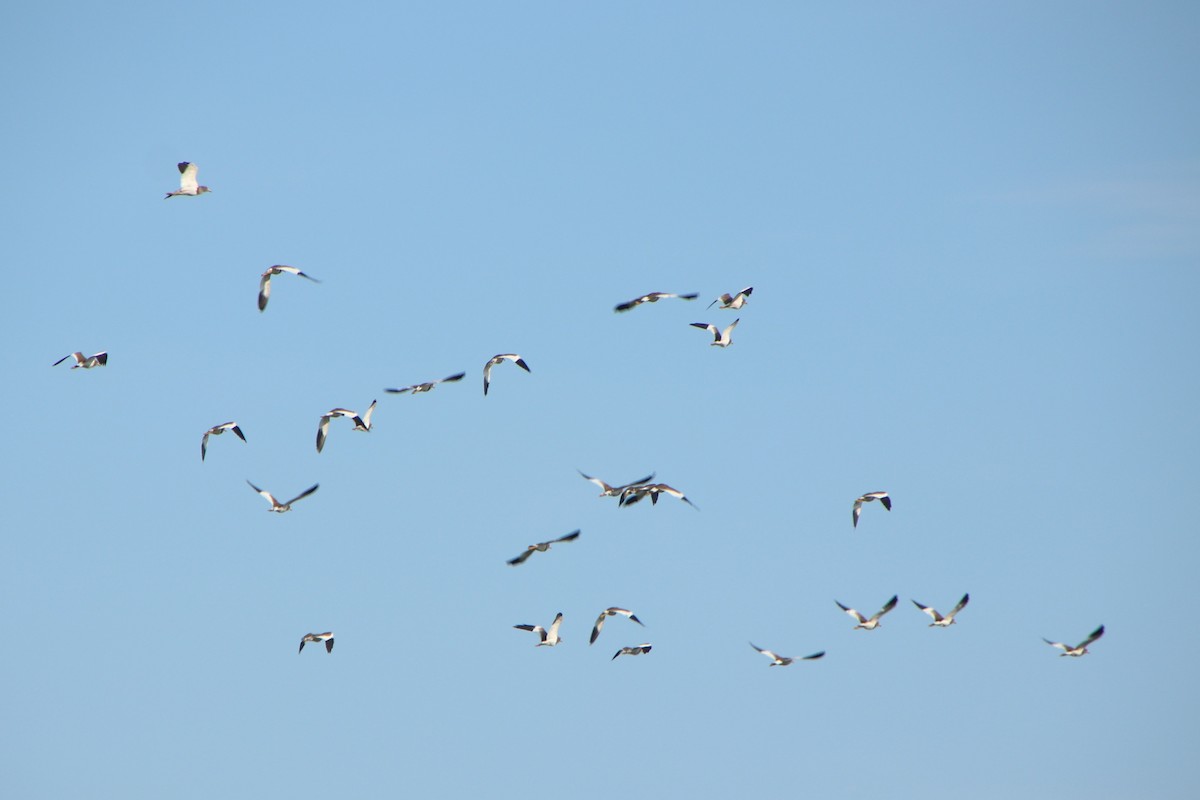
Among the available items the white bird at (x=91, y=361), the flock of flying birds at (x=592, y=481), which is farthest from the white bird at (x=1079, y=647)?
the white bird at (x=91, y=361)

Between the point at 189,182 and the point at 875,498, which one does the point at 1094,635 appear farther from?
the point at 189,182

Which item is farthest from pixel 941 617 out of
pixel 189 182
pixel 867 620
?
pixel 189 182

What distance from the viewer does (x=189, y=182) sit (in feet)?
268

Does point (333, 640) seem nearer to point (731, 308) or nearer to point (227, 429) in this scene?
point (227, 429)

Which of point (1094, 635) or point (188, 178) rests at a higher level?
point (188, 178)

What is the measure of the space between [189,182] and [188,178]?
158 mm

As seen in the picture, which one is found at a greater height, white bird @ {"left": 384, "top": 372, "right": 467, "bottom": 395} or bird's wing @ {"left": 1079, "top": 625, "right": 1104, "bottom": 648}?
white bird @ {"left": 384, "top": 372, "right": 467, "bottom": 395}

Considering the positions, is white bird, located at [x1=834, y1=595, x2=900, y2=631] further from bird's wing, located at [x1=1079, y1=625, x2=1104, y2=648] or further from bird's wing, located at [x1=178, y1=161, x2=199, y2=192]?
bird's wing, located at [x1=178, y1=161, x2=199, y2=192]

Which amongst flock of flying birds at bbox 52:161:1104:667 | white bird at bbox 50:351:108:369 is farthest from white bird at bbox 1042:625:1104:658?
white bird at bbox 50:351:108:369

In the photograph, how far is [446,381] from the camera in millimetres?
84938

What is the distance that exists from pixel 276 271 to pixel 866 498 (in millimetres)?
25337

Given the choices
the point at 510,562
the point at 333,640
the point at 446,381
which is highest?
the point at 446,381

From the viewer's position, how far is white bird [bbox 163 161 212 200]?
81188mm

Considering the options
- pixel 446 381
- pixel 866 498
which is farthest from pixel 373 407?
pixel 866 498
